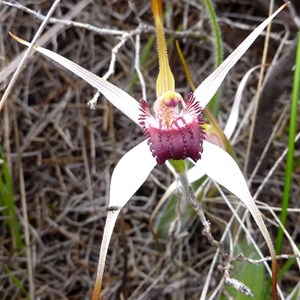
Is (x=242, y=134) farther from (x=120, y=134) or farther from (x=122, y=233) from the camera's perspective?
(x=122, y=233)

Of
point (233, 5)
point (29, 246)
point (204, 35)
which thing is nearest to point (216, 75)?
point (204, 35)

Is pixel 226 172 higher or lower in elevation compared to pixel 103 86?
lower

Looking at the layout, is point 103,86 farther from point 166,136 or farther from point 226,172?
point 226,172

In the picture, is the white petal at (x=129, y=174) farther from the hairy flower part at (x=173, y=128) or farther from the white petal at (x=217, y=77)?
the white petal at (x=217, y=77)

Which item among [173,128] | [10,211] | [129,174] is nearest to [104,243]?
[129,174]

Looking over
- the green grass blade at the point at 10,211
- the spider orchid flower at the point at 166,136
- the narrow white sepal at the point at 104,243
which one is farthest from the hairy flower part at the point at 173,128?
the green grass blade at the point at 10,211

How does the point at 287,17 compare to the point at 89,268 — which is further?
the point at 287,17

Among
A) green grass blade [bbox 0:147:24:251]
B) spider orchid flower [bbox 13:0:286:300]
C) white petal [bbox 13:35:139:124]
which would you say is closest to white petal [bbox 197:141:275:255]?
spider orchid flower [bbox 13:0:286:300]
